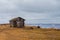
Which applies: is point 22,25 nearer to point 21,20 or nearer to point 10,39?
point 21,20

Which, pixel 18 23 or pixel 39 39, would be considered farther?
pixel 18 23

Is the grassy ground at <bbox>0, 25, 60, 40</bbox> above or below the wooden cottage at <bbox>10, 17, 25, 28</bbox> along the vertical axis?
below

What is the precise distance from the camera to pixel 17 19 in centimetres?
6888

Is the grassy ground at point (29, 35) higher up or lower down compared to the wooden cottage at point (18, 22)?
lower down

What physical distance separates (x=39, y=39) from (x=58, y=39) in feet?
12.7

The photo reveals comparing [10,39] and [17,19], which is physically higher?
[17,19]

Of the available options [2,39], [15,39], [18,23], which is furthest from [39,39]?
[18,23]

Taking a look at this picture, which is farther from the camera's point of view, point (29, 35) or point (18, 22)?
point (18, 22)

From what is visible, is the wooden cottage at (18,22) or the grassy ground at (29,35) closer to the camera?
the grassy ground at (29,35)

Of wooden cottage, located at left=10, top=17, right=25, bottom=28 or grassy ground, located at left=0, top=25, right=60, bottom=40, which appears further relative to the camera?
wooden cottage, located at left=10, top=17, right=25, bottom=28

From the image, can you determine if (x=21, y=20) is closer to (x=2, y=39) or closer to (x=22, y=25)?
(x=22, y=25)

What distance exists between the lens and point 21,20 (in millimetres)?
68500

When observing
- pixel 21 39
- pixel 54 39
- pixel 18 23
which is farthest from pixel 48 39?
pixel 18 23

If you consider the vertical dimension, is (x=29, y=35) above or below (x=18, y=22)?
below
